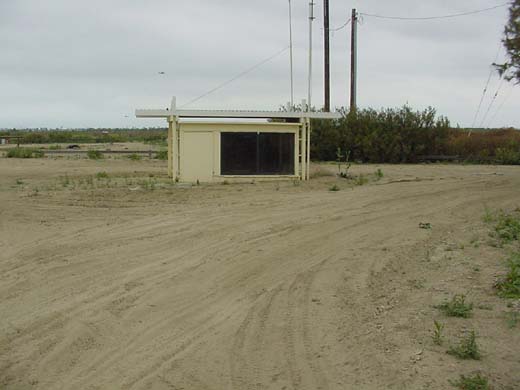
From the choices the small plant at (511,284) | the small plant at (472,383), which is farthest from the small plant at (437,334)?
the small plant at (511,284)

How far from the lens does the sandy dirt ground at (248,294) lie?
21.6 feet

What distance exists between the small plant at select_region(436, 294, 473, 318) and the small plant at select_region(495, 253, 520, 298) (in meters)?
0.52

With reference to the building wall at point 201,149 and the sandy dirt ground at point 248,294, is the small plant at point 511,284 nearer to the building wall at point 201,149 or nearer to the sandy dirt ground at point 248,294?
A: the sandy dirt ground at point 248,294

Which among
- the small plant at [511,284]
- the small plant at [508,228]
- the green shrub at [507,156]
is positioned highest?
the green shrub at [507,156]

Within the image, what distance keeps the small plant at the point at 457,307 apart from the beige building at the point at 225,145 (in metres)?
16.3

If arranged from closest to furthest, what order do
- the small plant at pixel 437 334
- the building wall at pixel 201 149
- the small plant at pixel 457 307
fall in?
the small plant at pixel 437 334 → the small plant at pixel 457 307 → the building wall at pixel 201 149

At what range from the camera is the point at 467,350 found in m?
6.34

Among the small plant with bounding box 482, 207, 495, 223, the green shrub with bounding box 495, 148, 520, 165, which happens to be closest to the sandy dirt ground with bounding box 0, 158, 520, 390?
the small plant with bounding box 482, 207, 495, 223

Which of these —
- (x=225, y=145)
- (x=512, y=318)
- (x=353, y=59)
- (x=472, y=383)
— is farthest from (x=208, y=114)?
(x=353, y=59)

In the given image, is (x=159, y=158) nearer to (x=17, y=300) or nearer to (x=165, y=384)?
(x=17, y=300)

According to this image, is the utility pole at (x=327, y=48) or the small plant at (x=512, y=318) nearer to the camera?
the small plant at (x=512, y=318)

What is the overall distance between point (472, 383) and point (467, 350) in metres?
0.61

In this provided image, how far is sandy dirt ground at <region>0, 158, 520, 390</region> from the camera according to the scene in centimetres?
659

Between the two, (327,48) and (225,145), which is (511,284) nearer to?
(225,145)
